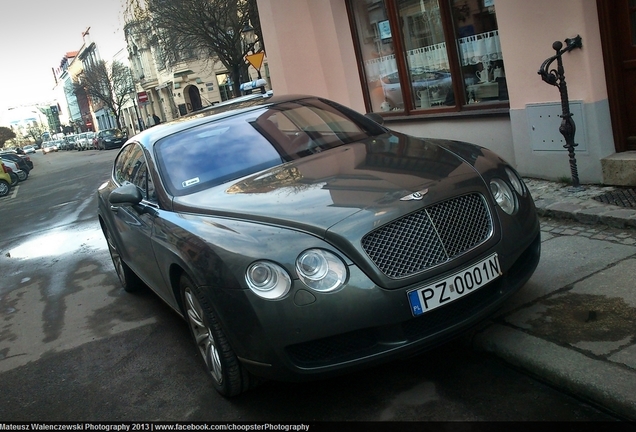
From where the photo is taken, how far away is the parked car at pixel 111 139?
50438 mm

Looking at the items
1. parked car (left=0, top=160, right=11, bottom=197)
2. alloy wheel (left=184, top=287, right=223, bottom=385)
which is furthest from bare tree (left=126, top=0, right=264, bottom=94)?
alloy wheel (left=184, top=287, right=223, bottom=385)

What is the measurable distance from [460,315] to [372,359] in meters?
0.53

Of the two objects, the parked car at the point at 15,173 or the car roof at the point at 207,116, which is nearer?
the car roof at the point at 207,116

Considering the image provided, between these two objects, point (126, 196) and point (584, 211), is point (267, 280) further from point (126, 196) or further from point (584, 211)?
point (584, 211)

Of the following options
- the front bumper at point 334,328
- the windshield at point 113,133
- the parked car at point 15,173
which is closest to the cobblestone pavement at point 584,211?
the front bumper at point 334,328

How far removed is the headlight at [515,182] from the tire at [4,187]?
2559cm

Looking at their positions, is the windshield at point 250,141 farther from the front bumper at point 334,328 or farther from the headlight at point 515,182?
the front bumper at point 334,328

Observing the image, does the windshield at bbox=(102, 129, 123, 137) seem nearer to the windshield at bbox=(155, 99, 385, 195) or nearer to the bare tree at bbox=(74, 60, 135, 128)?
the bare tree at bbox=(74, 60, 135, 128)

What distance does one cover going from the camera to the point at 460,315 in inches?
131

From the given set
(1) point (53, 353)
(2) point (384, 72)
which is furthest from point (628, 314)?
(2) point (384, 72)

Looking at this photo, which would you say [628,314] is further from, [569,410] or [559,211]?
[559,211]

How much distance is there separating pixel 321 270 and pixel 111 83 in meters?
71.7

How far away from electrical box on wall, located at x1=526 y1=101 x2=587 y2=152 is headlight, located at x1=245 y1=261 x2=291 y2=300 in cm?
425

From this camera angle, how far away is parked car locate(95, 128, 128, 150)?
165ft
